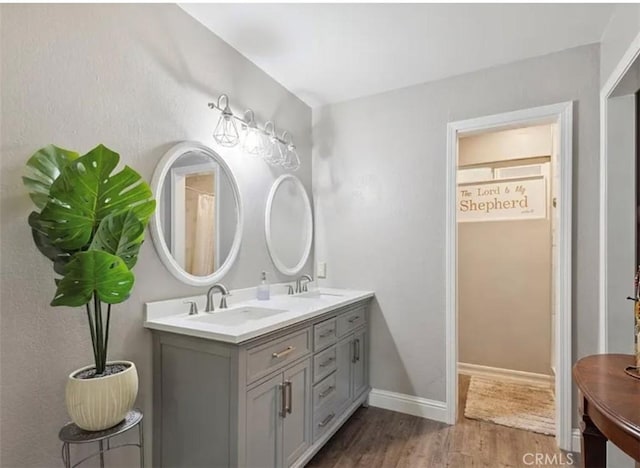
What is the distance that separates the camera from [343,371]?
235 centimetres

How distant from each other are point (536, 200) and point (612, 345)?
1644mm

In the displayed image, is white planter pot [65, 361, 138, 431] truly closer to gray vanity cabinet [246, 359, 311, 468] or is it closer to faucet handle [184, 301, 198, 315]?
gray vanity cabinet [246, 359, 311, 468]

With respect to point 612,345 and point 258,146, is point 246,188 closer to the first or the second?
point 258,146

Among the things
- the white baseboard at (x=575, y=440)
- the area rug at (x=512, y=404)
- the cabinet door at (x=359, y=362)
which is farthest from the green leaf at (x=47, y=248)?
the white baseboard at (x=575, y=440)

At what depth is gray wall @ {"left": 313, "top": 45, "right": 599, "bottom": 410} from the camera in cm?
215

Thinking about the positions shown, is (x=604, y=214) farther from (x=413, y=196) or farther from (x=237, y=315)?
(x=237, y=315)

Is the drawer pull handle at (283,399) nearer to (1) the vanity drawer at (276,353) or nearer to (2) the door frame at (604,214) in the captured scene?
(1) the vanity drawer at (276,353)

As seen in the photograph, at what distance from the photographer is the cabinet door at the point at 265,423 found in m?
1.51

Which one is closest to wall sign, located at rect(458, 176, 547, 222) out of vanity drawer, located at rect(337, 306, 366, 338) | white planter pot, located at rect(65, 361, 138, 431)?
vanity drawer, located at rect(337, 306, 366, 338)

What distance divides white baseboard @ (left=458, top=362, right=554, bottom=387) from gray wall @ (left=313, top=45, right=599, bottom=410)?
3.67 ft

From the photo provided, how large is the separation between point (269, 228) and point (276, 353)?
3.54ft

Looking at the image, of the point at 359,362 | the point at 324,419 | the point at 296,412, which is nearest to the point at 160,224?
the point at 296,412

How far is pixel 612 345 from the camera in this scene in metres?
1.89

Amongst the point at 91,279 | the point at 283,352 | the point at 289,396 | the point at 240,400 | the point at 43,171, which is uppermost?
the point at 43,171
